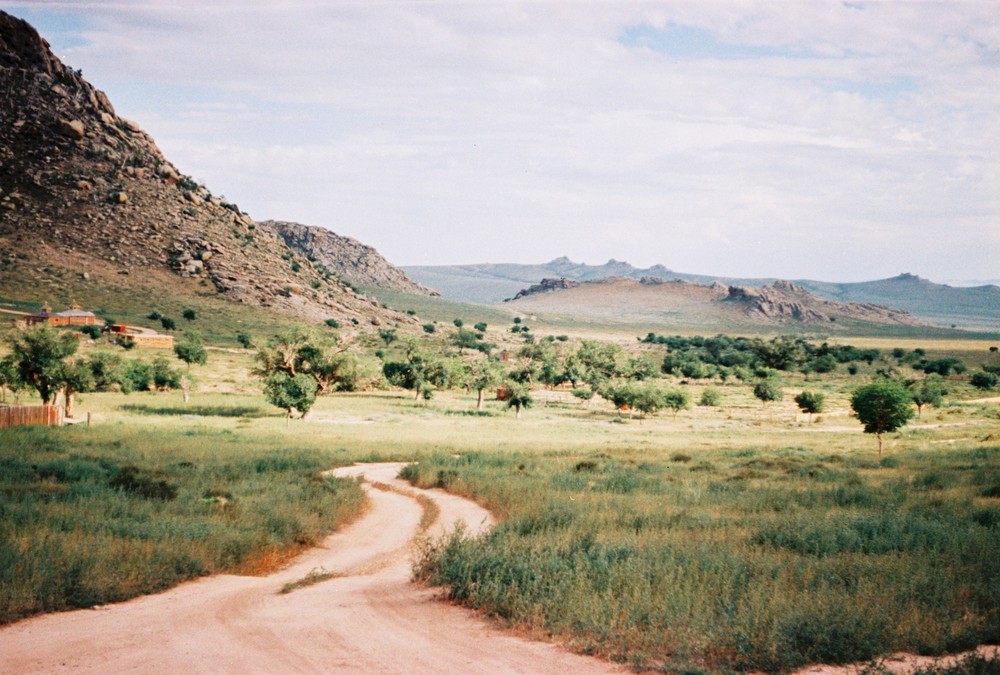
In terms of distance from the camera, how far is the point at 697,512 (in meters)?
16.8

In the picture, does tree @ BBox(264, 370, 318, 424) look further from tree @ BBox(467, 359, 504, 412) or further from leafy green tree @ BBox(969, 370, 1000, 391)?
leafy green tree @ BBox(969, 370, 1000, 391)

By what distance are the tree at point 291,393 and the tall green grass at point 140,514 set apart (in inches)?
833

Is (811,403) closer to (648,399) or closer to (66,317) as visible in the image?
(648,399)

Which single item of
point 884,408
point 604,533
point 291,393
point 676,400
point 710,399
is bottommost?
point 710,399

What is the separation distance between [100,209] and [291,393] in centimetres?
7500

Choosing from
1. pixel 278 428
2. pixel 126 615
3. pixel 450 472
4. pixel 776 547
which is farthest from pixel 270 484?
pixel 278 428

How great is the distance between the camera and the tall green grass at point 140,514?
10.1 metres

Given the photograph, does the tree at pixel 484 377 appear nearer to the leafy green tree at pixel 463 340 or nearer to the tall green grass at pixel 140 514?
the tall green grass at pixel 140 514

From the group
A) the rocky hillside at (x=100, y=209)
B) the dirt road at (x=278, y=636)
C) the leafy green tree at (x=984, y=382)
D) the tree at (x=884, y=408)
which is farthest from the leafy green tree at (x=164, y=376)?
the leafy green tree at (x=984, y=382)

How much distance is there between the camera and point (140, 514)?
46.6 ft

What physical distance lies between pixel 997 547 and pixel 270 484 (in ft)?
54.3

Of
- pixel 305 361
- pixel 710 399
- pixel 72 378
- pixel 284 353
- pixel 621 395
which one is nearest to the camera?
pixel 72 378

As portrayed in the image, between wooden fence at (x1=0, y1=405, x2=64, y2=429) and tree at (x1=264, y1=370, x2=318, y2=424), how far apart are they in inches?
621

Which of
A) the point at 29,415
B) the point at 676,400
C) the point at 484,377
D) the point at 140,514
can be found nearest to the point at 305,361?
the point at 484,377
